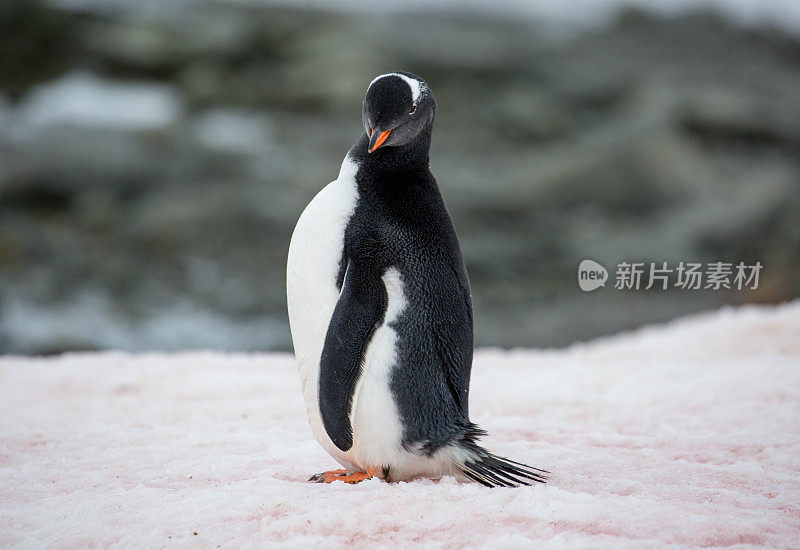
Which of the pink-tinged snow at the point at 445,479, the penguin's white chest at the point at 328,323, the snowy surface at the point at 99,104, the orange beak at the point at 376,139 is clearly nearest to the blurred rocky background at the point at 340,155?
the snowy surface at the point at 99,104

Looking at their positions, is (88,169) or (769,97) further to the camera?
(769,97)

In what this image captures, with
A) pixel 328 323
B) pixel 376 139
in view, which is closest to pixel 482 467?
pixel 328 323

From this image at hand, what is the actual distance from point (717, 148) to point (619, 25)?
156 centimetres

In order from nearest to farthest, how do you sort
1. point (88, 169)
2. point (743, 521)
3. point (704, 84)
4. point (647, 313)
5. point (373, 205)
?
point (743, 521) → point (373, 205) → point (647, 313) → point (88, 169) → point (704, 84)

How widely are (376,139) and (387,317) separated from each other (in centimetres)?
25

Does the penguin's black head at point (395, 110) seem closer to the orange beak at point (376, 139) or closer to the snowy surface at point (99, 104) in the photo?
the orange beak at point (376, 139)

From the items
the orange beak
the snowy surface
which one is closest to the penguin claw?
the orange beak

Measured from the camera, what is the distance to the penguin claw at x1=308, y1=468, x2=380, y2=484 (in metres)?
1.16

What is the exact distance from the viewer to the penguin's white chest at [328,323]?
114 centimetres

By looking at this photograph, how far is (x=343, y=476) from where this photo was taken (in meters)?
1.18

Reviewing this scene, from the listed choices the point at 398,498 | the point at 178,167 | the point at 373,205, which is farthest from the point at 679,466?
the point at 178,167

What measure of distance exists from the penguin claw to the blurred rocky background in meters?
3.05

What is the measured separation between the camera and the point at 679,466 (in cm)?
136

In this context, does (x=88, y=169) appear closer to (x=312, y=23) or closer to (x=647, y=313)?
(x=312, y=23)
